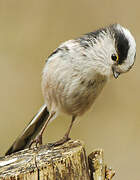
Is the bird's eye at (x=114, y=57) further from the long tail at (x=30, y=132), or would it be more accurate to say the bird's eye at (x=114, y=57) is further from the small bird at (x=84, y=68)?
the long tail at (x=30, y=132)

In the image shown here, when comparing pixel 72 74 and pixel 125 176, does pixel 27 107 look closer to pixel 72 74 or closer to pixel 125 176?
pixel 125 176

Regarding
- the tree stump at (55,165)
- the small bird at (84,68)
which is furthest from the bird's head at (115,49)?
the tree stump at (55,165)

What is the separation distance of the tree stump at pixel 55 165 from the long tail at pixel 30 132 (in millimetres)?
781

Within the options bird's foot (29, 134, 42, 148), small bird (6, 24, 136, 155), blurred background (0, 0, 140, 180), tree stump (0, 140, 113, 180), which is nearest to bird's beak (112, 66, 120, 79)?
small bird (6, 24, 136, 155)

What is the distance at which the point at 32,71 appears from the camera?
17.1ft

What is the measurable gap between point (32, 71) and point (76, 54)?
1.77 metres

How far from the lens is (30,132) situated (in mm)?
3953

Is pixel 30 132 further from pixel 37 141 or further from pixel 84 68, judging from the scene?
pixel 84 68

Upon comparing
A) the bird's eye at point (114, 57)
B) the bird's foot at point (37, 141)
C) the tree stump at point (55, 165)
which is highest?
the bird's eye at point (114, 57)

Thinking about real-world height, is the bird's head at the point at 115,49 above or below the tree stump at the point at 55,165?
above

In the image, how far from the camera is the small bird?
3.29m

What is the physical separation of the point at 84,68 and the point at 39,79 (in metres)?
1.72

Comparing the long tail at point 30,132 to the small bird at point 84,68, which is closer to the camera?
the small bird at point 84,68

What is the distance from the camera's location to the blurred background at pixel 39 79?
5090mm
